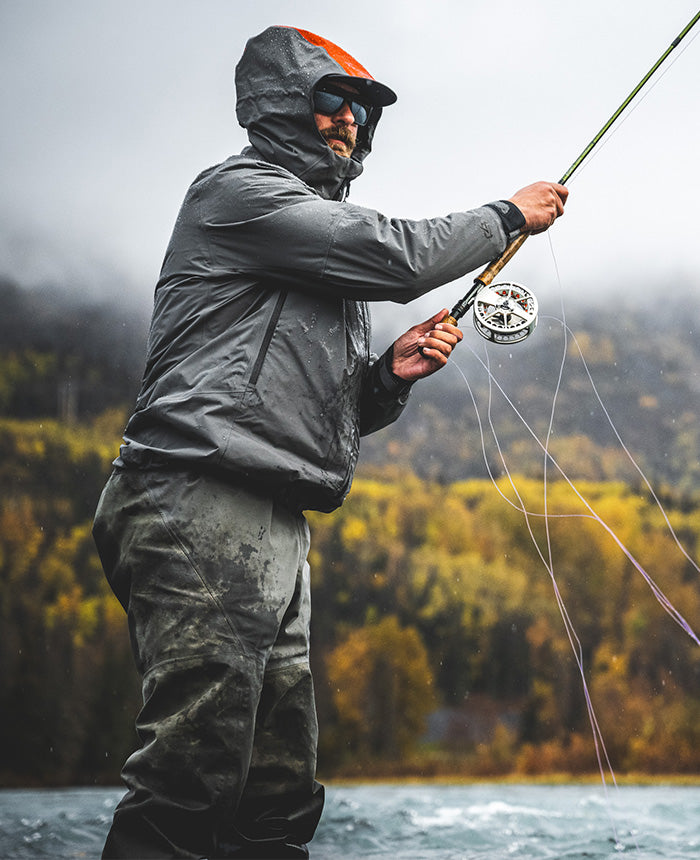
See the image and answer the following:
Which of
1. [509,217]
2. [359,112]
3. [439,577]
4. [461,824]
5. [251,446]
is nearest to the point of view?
[251,446]

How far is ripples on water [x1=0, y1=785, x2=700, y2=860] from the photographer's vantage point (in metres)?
2.27

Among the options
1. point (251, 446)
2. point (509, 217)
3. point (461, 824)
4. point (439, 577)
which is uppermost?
point (509, 217)

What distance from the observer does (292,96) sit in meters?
1.60

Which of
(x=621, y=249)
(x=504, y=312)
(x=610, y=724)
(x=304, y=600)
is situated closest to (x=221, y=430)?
(x=304, y=600)

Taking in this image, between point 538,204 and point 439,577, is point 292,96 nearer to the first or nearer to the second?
point 538,204

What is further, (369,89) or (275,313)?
(369,89)

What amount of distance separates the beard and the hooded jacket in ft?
0.15

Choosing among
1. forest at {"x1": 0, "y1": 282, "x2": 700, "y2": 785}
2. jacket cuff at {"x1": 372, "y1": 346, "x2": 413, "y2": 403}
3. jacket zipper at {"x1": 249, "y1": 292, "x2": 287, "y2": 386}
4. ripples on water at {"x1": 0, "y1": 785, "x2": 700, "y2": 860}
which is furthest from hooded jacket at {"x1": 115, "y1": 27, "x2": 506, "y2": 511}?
forest at {"x1": 0, "y1": 282, "x2": 700, "y2": 785}

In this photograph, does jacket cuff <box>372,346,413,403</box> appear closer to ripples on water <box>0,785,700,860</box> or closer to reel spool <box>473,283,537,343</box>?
reel spool <box>473,283,537,343</box>

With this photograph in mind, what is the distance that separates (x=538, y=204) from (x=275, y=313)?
47 centimetres

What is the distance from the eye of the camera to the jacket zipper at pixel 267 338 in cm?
145

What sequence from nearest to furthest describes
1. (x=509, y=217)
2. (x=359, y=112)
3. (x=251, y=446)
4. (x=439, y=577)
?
(x=251, y=446)
(x=509, y=217)
(x=359, y=112)
(x=439, y=577)

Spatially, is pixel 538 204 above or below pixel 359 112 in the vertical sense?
below

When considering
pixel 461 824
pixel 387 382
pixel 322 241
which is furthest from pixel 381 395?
pixel 461 824
